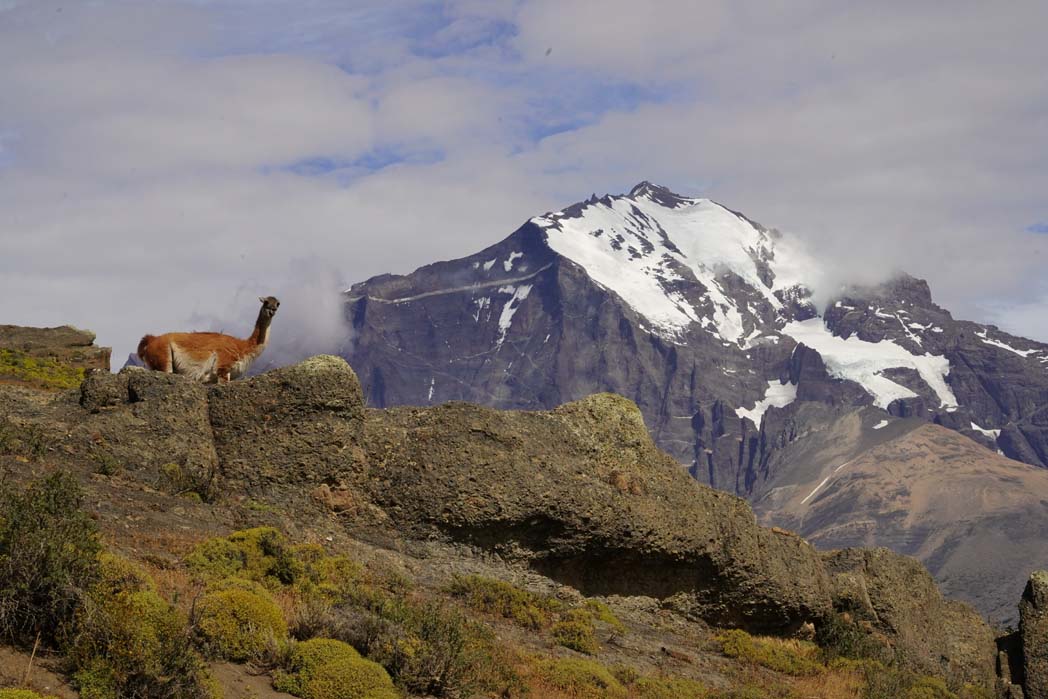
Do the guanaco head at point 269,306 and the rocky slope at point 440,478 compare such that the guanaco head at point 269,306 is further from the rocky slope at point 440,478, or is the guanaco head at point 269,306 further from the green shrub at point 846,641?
the green shrub at point 846,641

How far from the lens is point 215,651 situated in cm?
1409

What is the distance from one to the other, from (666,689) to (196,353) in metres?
11.6

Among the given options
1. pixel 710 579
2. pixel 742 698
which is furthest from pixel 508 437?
pixel 742 698

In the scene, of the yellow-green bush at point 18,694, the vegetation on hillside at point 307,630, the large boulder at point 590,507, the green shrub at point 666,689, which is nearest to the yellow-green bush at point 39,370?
the large boulder at point 590,507

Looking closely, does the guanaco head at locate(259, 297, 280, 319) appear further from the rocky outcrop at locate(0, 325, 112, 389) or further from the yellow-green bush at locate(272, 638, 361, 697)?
the yellow-green bush at locate(272, 638, 361, 697)

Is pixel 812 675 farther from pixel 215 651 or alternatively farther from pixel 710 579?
pixel 215 651

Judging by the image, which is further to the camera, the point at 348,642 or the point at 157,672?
the point at 348,642

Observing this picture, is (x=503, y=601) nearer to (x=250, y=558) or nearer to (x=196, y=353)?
(x=250, y=558)

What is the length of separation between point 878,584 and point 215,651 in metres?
17.0

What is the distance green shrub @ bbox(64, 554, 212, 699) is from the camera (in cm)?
1216

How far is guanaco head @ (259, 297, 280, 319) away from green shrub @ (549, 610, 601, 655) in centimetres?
1020

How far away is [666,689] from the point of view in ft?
59.5

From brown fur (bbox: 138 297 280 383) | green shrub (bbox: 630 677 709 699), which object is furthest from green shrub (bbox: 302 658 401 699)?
brown fur (bbox: 138 297 280 383)

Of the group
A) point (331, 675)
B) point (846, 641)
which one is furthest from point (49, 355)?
point (331, 675)
